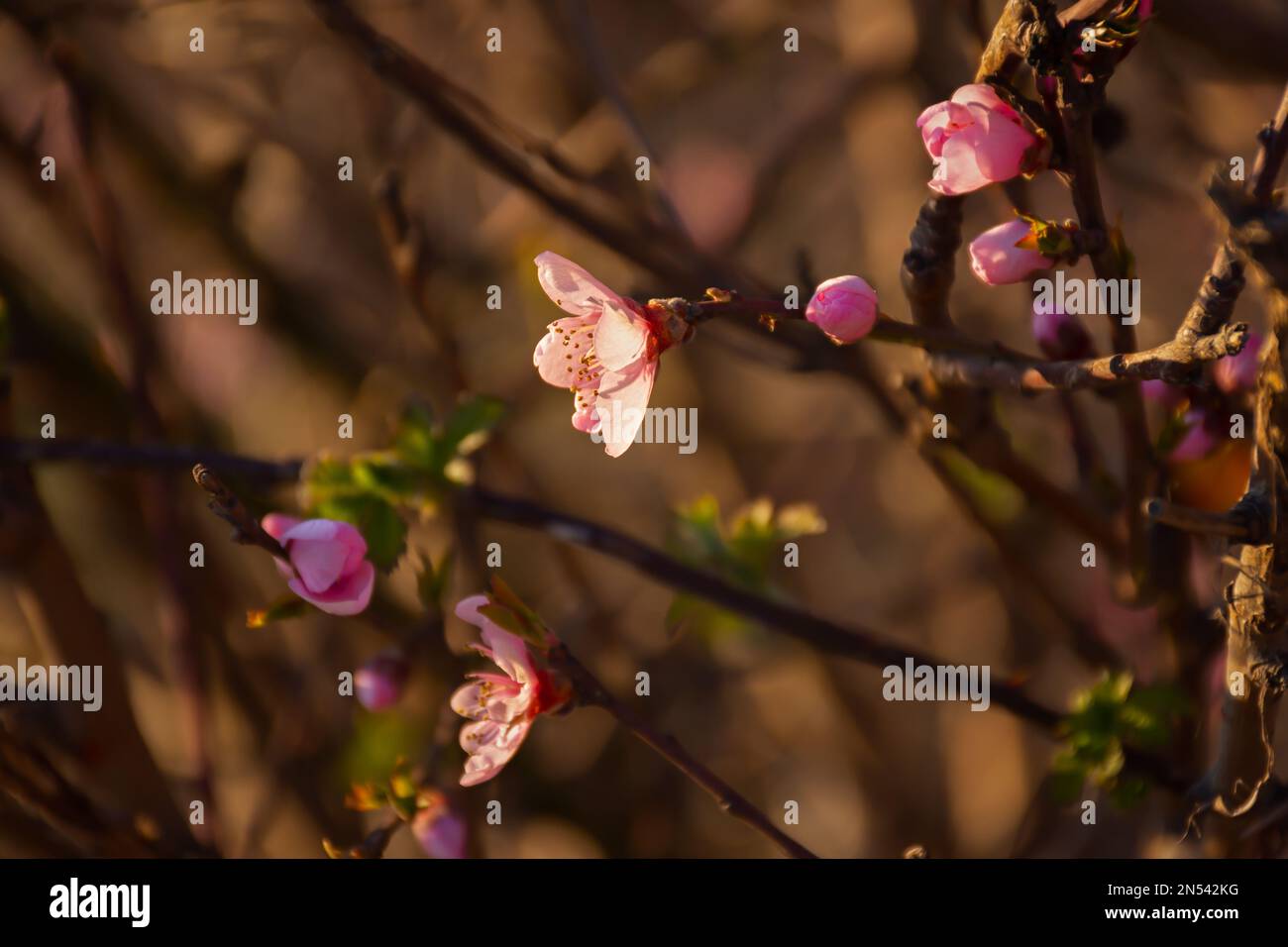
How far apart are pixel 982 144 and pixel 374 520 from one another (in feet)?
2.46

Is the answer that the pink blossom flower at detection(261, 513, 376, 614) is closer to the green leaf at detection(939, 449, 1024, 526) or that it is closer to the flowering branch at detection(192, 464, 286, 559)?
the flowering branch at detection(192, 464, 286, 559)

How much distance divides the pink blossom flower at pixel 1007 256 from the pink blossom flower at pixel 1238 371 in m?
0.32

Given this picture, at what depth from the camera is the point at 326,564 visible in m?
1.10

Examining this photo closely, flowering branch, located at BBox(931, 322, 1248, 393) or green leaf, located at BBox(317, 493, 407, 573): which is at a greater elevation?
flowering branch, located at BBox(931, 322, 1248, 393)

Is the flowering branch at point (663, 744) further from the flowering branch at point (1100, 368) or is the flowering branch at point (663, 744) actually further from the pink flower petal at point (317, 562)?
the flowering branch at point (1100, 368)

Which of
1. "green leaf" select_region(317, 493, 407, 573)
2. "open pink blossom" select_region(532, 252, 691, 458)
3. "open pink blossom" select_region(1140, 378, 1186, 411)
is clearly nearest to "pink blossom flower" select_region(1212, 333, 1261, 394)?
"open pink blossom" select_region(1140, 378, 1186, 411)

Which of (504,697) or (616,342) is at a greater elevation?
(616,342)

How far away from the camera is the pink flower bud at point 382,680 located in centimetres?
143

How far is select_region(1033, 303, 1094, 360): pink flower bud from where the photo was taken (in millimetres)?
1160

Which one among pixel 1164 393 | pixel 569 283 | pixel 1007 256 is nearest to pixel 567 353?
pixel 569 283

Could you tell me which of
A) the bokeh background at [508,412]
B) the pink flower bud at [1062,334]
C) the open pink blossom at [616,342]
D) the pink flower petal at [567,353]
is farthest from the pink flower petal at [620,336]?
the bokeh background at [508,412]

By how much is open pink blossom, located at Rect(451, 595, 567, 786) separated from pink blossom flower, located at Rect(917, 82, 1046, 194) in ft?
1.82

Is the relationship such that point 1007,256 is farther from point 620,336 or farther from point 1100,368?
point 620,336
